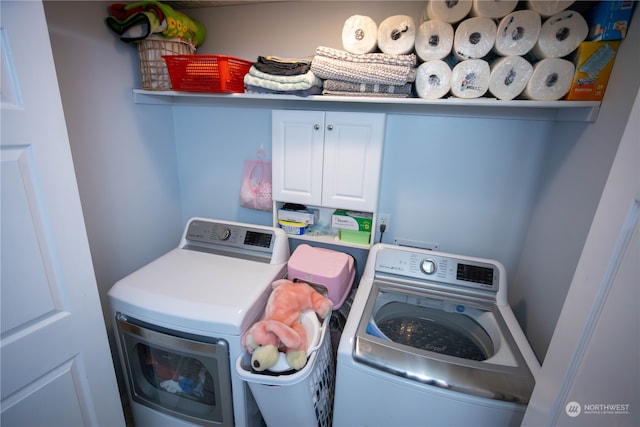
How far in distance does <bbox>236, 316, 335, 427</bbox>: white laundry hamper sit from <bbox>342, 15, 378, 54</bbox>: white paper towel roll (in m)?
1.24

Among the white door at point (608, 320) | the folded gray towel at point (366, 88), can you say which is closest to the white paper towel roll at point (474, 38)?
the folded gray towel at point (366, 88)

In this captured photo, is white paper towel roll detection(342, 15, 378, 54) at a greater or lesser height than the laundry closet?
greater

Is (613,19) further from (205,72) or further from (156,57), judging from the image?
(156,57)

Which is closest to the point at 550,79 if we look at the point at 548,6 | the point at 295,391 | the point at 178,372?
the point at 548,6

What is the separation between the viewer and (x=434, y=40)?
1231 millimetres

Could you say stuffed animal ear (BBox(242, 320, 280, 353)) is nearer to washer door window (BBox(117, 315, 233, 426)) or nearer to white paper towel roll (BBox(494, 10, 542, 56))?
washer door window (BBox(117, 315, 233, 426))

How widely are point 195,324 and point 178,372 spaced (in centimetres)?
48

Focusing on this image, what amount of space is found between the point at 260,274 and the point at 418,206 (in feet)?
3.20

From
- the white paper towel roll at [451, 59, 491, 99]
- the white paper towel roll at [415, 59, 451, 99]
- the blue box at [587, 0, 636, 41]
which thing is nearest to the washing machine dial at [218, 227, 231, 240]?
the white paper towel roll at [415, 59, 451, 99]

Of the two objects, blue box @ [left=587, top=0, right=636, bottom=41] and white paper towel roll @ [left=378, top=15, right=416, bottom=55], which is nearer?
blue box @ [left=587, top=0, right=636, bottom=41]

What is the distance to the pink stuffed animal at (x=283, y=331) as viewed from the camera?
1.08 metres

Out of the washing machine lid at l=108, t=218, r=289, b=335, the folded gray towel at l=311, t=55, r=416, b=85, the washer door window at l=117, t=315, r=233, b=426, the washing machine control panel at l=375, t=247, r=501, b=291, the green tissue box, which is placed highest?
the folded gray towel at l=311, t=55, r=416, b=85

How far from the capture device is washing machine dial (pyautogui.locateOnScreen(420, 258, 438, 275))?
57.1 inches

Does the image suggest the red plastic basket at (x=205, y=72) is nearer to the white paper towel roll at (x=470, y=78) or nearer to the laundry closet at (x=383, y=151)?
the laundry closet at (x=383, y=151)
